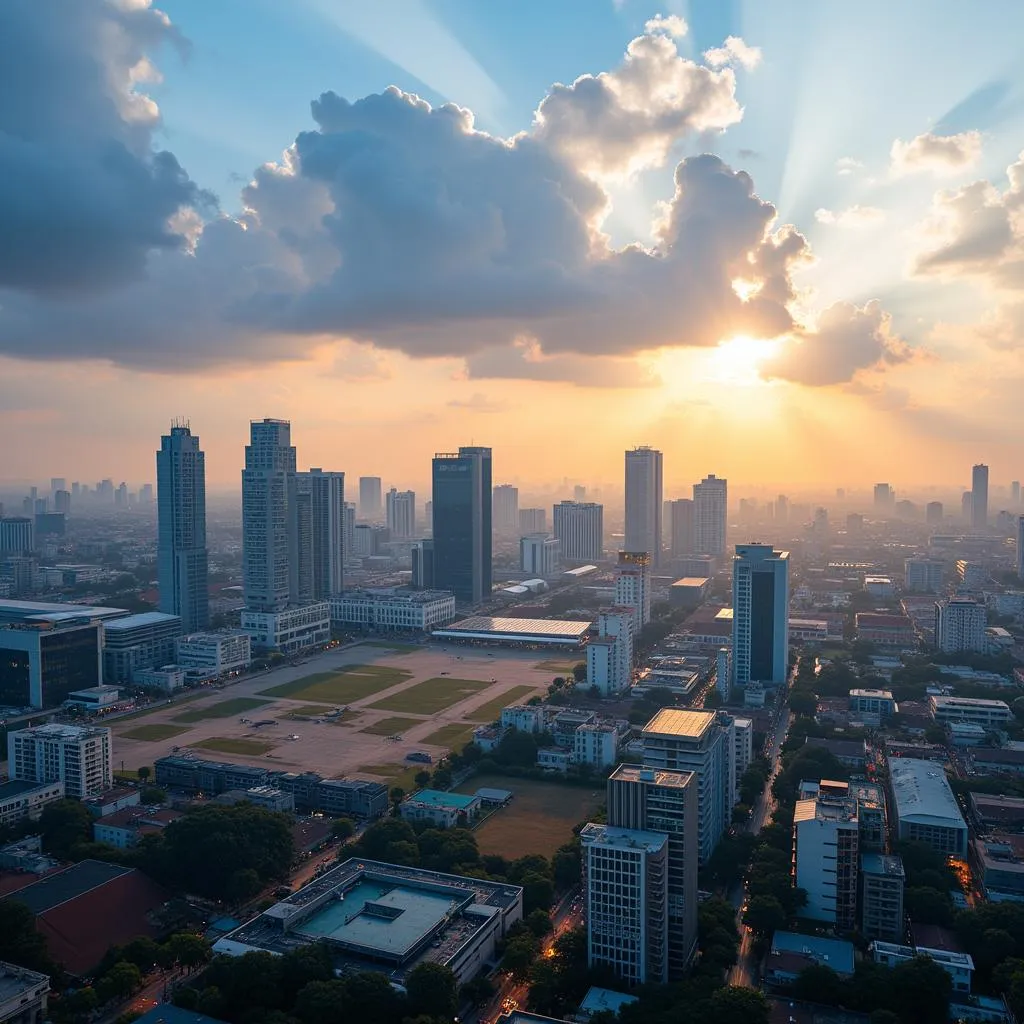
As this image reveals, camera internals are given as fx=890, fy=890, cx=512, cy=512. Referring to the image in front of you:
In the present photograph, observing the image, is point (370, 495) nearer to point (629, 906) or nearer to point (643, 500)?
point (643, 500)

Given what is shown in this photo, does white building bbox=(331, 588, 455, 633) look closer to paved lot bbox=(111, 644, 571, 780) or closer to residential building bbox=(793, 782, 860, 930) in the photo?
paved lot bbox=(111, 644, 571, 780)

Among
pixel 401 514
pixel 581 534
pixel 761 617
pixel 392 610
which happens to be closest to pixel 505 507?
pixel 401 514

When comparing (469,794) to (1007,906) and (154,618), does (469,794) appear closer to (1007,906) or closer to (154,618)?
(1007,906)

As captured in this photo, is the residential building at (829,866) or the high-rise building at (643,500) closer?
the residential building at (829,866)

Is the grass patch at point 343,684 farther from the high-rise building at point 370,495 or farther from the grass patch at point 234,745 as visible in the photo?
the high-rise building at point 370,495

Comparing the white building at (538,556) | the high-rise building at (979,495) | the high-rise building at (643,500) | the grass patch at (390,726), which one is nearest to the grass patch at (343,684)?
the grass patch at (390,726)

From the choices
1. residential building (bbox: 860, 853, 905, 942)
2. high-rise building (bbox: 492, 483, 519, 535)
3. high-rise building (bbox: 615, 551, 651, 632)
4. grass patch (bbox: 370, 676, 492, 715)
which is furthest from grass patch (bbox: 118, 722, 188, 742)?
high-rise building (bbox: 492, 483, 519, 535)

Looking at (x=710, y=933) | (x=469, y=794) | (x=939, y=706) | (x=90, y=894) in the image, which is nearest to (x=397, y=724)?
(x=469, y=794)
